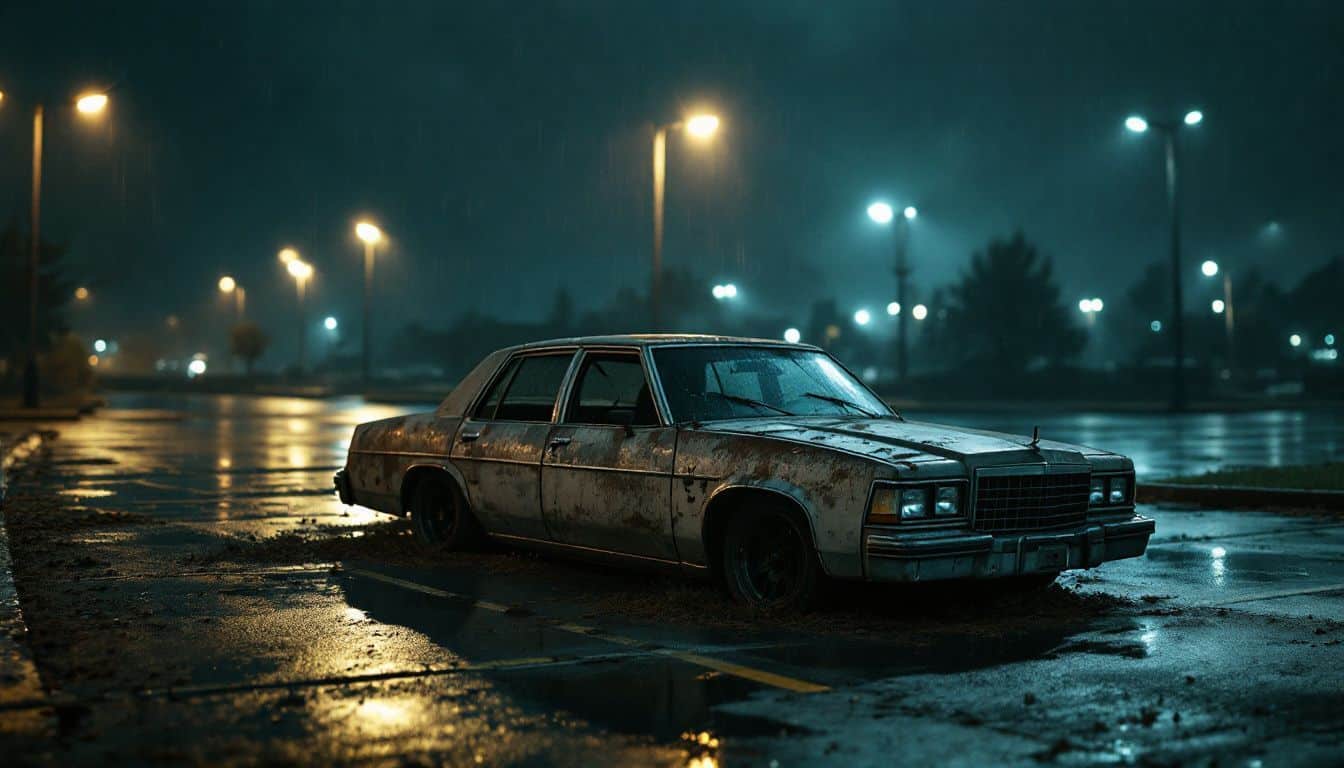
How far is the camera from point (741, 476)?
24.5 feet

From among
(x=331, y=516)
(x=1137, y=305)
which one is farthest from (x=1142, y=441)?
(x=1137, y=305)

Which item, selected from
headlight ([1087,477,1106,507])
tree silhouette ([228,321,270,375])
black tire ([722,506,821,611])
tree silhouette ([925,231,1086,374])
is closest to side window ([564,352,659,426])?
black tire ([722,506,821,611])

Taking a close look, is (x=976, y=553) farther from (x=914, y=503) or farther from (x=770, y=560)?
(x=770, y=560)

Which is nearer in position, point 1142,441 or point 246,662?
point 246,662

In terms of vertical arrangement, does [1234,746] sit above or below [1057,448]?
Answer: below

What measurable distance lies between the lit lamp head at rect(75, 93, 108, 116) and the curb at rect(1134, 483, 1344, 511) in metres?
26.9

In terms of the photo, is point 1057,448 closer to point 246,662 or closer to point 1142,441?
point 246,662

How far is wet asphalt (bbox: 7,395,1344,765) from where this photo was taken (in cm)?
494

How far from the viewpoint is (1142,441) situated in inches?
1041

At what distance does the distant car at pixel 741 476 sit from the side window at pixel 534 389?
0.04 ft

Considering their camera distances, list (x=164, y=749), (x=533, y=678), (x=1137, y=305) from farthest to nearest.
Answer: (x=1137, y=305), (x=533, y=678), (x=164, y=749)

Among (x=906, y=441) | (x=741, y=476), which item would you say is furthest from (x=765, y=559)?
(x=906, y=441)

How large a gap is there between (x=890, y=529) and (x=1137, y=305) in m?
151

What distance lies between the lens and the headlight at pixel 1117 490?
314 inches
